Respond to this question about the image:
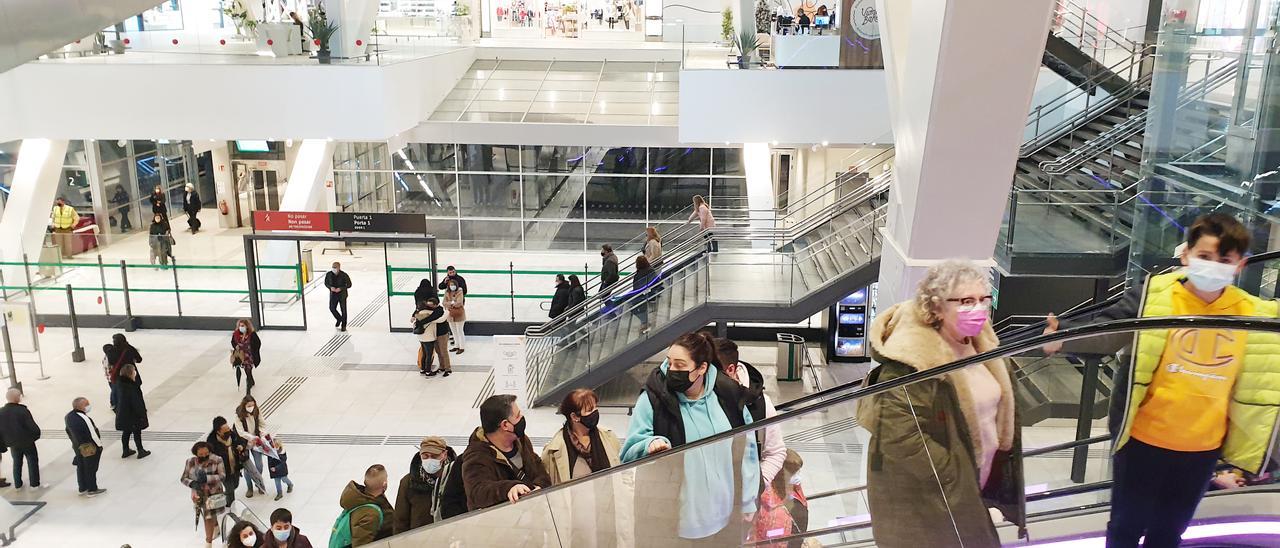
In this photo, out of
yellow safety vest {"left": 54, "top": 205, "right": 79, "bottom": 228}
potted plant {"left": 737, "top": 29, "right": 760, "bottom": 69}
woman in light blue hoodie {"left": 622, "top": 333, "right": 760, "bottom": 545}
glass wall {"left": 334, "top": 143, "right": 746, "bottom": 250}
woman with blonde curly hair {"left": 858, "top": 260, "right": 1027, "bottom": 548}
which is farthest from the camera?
glass wall {"left": 334, "top": 143, "right": 746, "bottom": 250}

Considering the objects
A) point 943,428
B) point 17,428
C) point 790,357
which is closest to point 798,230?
point 790,357

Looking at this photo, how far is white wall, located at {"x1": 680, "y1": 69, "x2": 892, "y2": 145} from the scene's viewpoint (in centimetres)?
1552

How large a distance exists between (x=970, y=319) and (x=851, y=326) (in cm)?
1070

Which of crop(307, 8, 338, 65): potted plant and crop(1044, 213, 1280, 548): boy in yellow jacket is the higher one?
crop(307, 8, 338, 65): potted plant

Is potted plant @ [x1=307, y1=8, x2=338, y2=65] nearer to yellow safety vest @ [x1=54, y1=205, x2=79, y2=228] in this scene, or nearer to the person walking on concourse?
the person walking on concourse

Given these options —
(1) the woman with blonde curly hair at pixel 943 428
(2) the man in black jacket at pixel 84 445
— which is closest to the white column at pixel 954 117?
(1) the woman with blonde curly hair at pixel 943 428

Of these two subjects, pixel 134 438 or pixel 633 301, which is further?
pixel 633 301

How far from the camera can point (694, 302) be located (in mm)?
12586

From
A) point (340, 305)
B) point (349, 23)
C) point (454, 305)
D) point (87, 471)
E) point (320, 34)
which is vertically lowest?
point (87, 471)

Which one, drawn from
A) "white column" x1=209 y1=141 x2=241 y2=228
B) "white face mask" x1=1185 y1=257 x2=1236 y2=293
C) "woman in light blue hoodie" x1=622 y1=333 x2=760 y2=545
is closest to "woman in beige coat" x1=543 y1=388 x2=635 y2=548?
"woman in light blue hoodie" x1=622 y1=333 x2=760 y2=545

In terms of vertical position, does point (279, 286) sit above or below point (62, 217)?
below

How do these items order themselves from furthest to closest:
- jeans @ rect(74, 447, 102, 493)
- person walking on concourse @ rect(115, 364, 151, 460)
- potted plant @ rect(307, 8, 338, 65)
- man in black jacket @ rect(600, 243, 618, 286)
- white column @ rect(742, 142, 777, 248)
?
white column @ rect(742, 142, 777, 248), potted plant @ rect(307, 8, 338, 65), man in black jacket @ rect(600, 243, 618, 286), person walking on concourse @ rect(115, 364, 151, 460), jeans @ rect(74, 447, 102, 493)

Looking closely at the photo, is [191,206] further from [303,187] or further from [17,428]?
[17,428]

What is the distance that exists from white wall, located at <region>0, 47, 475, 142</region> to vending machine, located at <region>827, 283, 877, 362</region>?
8519mm
